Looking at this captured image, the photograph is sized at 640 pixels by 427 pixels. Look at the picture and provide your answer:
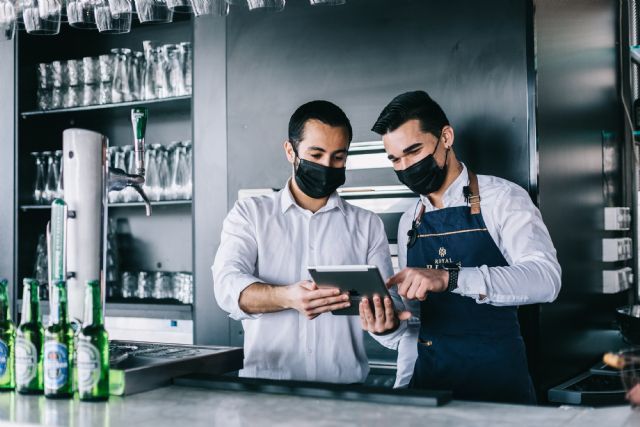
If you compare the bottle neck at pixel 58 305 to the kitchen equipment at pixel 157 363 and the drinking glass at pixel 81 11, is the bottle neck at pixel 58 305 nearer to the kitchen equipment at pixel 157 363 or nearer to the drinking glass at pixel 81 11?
the kitchen equipment at pixel 157 363

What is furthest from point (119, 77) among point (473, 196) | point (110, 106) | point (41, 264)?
point (473, 196)

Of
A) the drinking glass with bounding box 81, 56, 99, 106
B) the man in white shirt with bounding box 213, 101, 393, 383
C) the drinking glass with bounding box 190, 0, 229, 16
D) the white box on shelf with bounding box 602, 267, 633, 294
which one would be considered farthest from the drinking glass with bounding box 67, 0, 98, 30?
the white box on shelf with bounding box 602, 267, 633, 294

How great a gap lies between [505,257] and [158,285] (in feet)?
6.21

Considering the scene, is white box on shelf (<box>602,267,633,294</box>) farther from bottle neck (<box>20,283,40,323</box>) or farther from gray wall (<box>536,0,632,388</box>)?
bottle neck (<box>20,283,40,323</box>)

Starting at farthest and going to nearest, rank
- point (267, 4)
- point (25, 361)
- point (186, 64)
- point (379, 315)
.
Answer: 1. point (186, 64)
2. point (267, 4)
3. point (379, 315)
4. point (25, 361)

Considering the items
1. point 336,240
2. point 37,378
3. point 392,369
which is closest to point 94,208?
point 37,378

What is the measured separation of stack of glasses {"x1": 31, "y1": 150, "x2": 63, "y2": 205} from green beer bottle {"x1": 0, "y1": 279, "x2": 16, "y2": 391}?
2094 mm

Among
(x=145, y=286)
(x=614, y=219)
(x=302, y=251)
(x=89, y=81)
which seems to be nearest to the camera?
(x=302, y=251)

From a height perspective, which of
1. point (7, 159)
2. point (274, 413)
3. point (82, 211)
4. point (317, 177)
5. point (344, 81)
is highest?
point (344, 81)

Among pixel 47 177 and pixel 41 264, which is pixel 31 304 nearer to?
pixel 41 264

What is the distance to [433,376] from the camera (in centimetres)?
236

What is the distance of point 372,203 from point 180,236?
4.65 feet

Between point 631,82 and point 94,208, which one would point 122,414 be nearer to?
point 94,208

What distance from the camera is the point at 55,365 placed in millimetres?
1679
